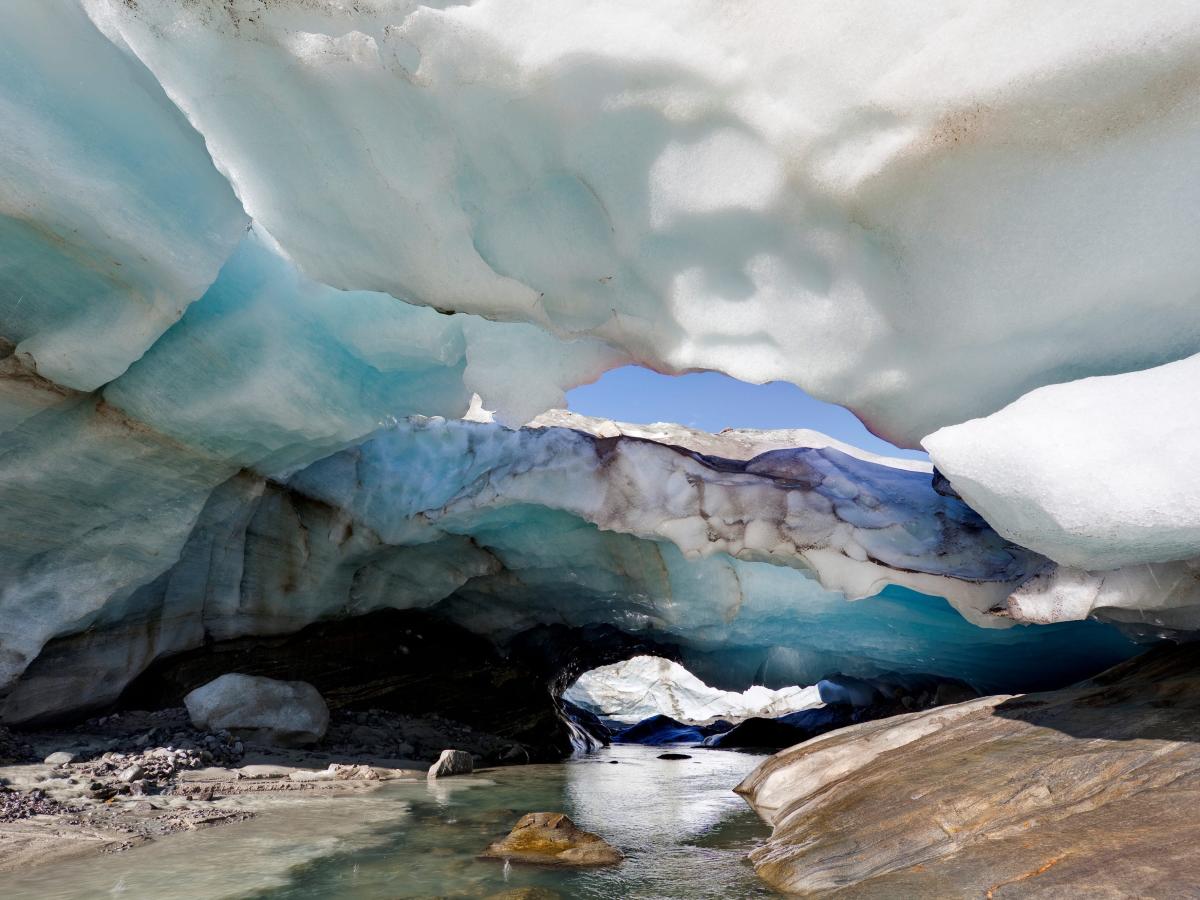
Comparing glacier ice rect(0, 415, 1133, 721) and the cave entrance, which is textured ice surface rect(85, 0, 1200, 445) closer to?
glacier ice rect(0, 415, 1133, 721)

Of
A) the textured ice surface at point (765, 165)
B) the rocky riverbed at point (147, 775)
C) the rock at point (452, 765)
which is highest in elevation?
the textured ice surface at point (765, 165)

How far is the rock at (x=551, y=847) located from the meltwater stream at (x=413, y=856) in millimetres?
108

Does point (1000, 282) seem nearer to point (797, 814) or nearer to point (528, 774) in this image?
point (797, 814)

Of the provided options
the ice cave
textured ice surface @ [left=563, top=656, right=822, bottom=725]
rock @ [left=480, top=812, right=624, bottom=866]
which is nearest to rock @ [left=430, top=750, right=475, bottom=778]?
the ice cave

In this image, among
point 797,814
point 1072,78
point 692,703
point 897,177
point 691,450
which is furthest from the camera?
point 692,703

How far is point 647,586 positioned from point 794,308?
16.6 ft

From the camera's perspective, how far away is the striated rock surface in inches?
88.7

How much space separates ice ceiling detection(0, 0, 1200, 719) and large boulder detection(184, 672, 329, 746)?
75 cm

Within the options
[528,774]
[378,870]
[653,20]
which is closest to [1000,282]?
[653,20]

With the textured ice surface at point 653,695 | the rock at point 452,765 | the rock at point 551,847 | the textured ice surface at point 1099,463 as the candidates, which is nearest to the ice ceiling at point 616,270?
the textured ice surface at point 1099,463

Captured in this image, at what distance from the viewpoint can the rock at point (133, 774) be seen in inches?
177

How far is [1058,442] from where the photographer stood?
257 cm

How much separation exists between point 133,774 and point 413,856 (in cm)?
238

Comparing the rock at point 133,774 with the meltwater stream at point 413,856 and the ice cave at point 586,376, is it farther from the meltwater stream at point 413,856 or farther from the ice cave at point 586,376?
the meltwater stream at point 413,856
